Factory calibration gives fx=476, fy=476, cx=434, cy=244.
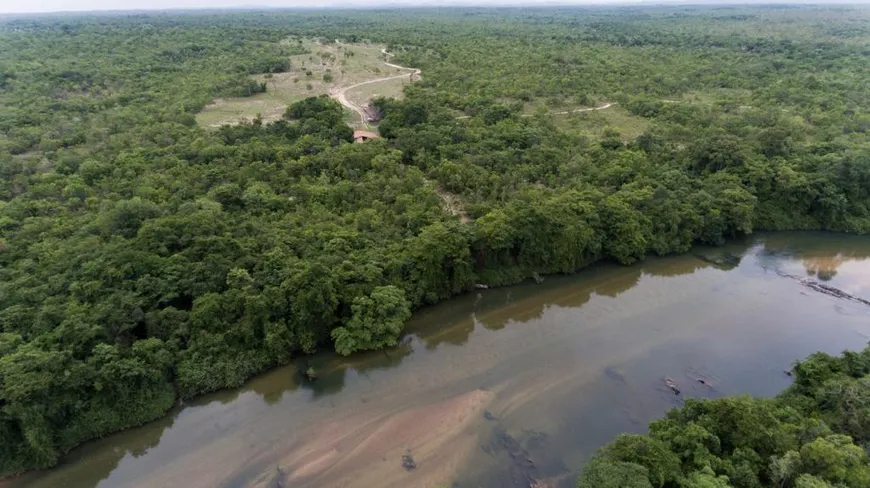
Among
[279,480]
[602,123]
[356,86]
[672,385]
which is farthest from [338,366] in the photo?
[356,86]

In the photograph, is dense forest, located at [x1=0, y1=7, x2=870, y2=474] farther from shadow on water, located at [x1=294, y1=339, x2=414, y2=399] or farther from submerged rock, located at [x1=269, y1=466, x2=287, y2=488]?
submerged rock, located at [x1=269, y1=466, x2=287, y2=488]

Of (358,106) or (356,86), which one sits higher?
(356,86)

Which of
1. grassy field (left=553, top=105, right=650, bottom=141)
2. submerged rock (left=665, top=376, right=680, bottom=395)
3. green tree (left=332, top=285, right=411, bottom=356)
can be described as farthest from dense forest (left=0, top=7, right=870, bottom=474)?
submerged rock (left=665, top=376, right=680, bottom=395)

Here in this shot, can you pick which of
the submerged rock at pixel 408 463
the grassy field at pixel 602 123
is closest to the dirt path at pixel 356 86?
the grassy field at pixel 602 123

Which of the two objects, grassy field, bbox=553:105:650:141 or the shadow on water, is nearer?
the shadow on water

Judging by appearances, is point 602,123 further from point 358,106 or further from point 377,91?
point 377,91

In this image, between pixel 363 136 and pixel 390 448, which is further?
pixel 363 136

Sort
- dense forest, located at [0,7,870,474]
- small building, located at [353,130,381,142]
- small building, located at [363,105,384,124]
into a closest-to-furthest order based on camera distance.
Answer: dense forest, located at [0,7,870,474], small building, located at [353,130,381,142], small building, located at [363,105,384,124]

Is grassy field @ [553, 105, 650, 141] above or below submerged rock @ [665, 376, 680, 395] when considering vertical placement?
above
